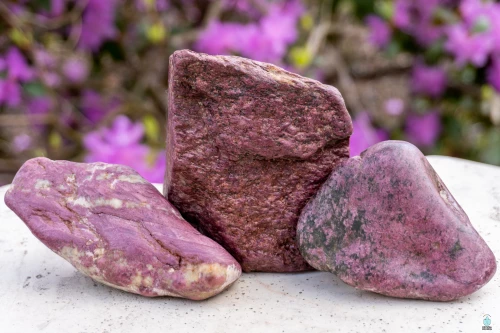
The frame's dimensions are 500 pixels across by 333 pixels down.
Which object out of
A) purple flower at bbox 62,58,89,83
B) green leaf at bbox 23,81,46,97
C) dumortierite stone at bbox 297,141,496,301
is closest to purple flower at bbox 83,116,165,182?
green leaf at bbox 23,81,46,97

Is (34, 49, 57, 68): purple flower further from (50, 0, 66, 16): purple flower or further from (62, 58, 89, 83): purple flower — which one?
(50, 0, 66, 16): purple flower

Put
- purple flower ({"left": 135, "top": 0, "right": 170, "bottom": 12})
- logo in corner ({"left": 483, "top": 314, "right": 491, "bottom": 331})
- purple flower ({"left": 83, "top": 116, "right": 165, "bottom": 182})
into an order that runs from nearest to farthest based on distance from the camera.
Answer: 1. logo in corner ({"left": 483, "top": 314, "right": 491, "bottom": 331})
2. purple flower ({"left": 83, "top": 116, "right": 165, "bottom": 182})
3. purple flower ({"left": 135, "top": 0, "right": 170, "bottom": 12})

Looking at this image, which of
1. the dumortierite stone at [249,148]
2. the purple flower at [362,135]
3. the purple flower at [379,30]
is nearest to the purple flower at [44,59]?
the dumortierite stone at [249,148]

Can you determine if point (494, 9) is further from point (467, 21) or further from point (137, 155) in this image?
point (137, 155)

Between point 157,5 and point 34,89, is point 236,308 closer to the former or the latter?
point 34,89

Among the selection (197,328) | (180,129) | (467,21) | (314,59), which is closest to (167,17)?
(314,59)

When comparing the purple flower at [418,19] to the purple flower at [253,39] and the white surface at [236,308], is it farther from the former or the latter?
the white surface at [236,308]

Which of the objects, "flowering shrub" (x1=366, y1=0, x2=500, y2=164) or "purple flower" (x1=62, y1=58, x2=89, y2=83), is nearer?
"flowering shrub" (x1=366, y1=0, x2=500, y2=164)
